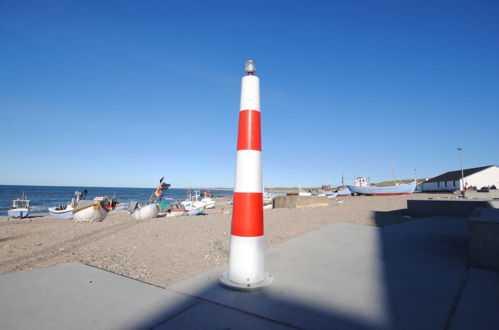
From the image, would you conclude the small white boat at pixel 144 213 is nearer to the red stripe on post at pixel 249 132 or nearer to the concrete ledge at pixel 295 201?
the concrete ledge at pixel 295 201

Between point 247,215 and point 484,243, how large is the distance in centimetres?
323

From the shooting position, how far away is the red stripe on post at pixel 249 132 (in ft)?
10.3

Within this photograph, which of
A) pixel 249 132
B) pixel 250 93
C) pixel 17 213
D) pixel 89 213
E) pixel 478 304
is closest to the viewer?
pixel 478 304

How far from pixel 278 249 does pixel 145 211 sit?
1474 cm

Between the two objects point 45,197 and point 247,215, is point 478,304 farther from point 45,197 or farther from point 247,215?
point 45,197

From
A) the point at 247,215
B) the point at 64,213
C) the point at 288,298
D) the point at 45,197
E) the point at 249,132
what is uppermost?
the point at 249,132

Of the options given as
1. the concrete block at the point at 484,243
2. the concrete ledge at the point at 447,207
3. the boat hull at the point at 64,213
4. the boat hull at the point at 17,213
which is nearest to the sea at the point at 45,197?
the boat hull at the point at 17,213

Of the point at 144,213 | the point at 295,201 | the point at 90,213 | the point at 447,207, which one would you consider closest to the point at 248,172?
the point at 447,207

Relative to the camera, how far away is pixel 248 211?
3.06m

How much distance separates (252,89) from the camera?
3.29 meters

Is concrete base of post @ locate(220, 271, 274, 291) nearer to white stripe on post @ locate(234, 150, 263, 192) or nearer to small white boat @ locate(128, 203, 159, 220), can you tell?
white stripe on post @ locate(234, 150, 263, 192)

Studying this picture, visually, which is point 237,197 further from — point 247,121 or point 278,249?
point 278,249

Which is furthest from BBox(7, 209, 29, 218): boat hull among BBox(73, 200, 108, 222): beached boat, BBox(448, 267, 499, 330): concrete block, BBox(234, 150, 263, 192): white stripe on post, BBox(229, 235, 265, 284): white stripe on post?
BBox(448, 267, 499, 330): concrete block

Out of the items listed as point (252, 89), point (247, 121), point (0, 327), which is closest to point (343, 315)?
point (247, 121)
